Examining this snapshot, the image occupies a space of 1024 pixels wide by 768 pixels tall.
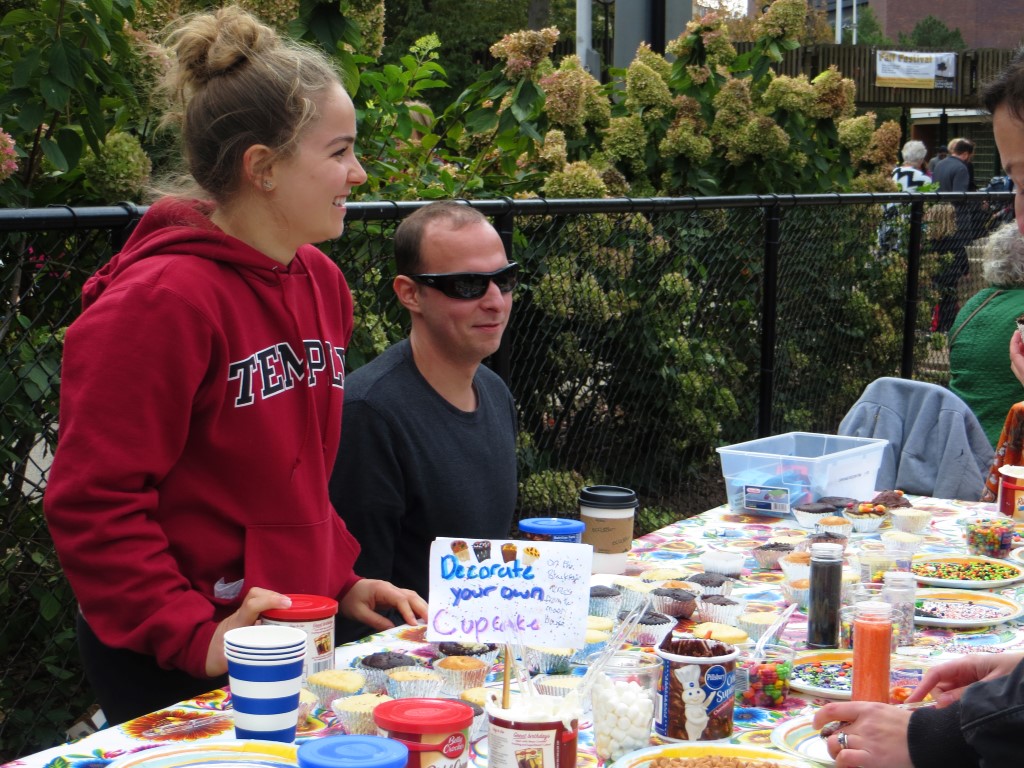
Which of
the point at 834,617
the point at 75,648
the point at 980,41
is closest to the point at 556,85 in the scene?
the point at 75,648

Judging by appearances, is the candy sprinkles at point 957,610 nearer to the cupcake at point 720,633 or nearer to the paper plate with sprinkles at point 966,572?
the paper plate with sprinkles at point 966,572

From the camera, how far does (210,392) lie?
231cm

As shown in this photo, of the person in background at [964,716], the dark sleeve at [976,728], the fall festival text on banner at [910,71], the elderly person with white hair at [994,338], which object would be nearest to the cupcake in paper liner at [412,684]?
the person in background at [964,716]

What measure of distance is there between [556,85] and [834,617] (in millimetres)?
4064

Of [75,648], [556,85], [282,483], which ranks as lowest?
[75,648]

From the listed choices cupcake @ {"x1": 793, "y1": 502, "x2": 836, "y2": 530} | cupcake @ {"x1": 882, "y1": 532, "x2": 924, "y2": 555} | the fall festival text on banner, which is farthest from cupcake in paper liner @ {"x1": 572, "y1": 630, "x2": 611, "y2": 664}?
the fall festival text on banner

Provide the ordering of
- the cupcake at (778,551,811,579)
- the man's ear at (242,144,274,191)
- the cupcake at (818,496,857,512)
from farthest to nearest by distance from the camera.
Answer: the cupcake at (818,496,857,512) → the cupcake at (778,551,811,579) → the man's ear at (242,144,274,191)

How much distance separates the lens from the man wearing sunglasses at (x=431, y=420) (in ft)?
10.3

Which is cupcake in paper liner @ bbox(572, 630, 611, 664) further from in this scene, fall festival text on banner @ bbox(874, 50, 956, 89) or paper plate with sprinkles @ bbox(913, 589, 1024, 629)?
fall festival text on banner @ bbox(874, 50, 956, 89)

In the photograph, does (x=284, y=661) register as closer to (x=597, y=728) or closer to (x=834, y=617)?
(x=597, y=728)

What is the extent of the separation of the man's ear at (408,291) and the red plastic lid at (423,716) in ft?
5.52

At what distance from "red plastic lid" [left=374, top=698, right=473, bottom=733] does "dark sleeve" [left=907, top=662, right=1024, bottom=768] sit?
0.74m

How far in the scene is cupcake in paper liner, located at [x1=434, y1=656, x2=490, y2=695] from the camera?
2.24 metres

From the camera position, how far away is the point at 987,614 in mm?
2938
